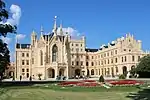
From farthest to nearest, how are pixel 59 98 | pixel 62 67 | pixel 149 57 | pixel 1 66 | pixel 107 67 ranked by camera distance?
pixel 107 67 → pixel 62 67 → pixel 149 57 → pixel 1 66 → pixel 59 98

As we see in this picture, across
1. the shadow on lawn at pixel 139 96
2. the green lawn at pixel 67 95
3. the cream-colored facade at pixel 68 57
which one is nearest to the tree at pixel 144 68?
the cream-colored facade at pixel 68 57

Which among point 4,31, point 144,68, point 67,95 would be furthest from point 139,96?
point 144,68

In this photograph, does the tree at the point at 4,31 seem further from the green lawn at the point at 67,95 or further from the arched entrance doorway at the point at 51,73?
the arched entrance doorway at the point at 51,73

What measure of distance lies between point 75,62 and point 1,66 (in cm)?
9602

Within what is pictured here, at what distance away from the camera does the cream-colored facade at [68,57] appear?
354ft

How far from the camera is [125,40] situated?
4633 inches

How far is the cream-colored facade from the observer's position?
354 feet

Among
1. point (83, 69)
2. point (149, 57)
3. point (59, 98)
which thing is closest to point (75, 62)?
point (83, 69)

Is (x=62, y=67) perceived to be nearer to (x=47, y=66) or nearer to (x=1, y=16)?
(x=47, y=66)

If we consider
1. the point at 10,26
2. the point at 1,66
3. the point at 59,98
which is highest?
the point at 10,26

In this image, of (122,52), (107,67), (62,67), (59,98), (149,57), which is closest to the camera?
(59,98)

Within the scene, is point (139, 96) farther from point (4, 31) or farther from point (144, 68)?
point (144, 68)

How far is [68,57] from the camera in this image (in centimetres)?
10856

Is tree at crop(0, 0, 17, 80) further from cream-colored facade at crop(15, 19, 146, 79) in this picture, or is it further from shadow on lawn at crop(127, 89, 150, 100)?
cream-colored facade at crop(15, 19, 146, 79)
